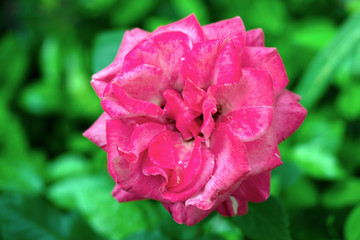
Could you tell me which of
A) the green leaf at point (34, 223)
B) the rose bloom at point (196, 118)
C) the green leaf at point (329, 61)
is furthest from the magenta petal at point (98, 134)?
the green leaf at point (329, 61)

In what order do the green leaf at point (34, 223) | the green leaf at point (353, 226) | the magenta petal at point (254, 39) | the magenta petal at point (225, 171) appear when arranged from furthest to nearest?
the green leaf at point (34, 223), the green leaf at point (353, 226), the magenta petal at point (254, 39), the magenta petal at point (225, 171)

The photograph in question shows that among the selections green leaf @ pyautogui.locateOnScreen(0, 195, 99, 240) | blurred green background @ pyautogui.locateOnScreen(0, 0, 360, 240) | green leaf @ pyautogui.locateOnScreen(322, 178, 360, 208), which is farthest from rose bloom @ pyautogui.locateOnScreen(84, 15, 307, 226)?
green leaf @ pyautogui.locateOnScreen(322, 178, 360, 208)

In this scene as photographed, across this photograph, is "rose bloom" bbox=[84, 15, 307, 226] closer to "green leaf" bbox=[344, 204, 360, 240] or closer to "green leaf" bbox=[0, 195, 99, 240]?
"green leaf" bbox=[344, 204, 360, 240]

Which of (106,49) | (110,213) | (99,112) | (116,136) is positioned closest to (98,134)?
(116,136)

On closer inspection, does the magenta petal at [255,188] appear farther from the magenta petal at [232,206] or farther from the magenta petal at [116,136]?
the magenta petal at [116,136]

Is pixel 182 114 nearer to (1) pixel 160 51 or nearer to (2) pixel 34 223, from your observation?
(1) pixel 160 51
